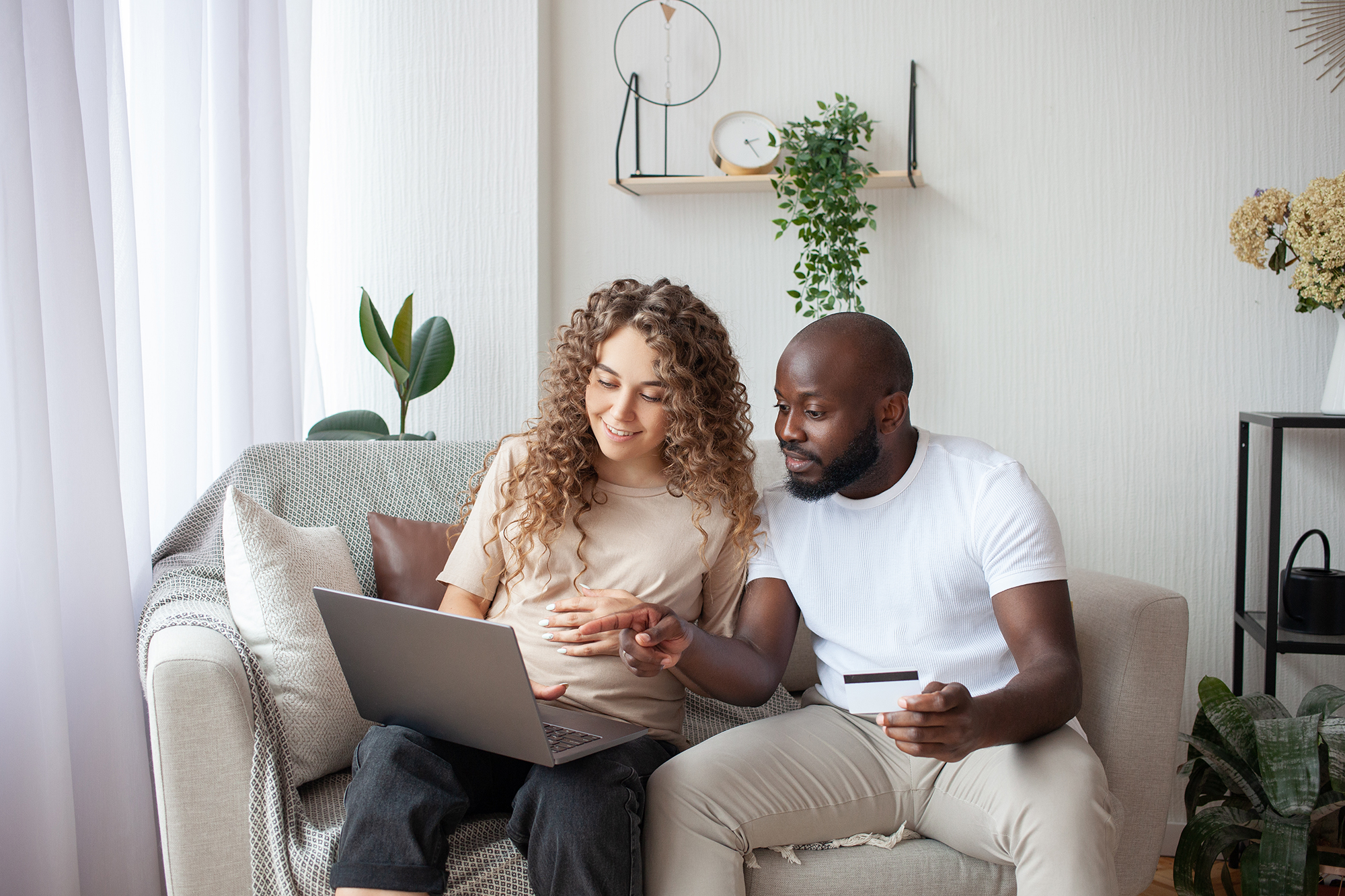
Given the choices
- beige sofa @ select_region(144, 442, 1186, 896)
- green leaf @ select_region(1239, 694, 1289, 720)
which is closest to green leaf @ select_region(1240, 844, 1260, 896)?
green leaf @ select_region(1239, 694, 1289, 720)

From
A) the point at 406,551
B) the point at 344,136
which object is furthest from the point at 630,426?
the point at 344,136

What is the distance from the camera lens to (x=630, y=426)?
1.46 meters

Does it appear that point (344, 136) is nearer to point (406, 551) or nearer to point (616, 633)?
point (406, 551)

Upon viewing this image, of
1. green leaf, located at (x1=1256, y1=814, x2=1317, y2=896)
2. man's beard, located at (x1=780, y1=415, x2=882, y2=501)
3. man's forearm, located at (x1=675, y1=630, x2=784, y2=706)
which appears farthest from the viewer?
green leaf, located at (x1=1256, y1=814, x2=1317, y2=896)

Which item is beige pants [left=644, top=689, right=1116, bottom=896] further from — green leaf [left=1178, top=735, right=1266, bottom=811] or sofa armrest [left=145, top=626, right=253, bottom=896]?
green leaf [left=1178, top=735, right=1266, bottom=811]

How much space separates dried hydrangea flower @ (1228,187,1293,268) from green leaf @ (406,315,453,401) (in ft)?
5.80

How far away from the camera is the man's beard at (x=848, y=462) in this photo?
57.6 inches

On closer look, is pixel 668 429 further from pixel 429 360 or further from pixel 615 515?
pixel 429 360

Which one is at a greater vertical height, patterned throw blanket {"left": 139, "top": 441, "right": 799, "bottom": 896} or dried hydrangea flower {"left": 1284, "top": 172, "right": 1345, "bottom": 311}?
dried hydrangea flower {"left": 1284, "top": 172, "right": 1345, "bottom": 311}

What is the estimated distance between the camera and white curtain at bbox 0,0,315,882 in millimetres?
1433

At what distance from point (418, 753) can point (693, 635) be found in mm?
381

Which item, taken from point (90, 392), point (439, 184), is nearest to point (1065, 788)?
point (90, 392)

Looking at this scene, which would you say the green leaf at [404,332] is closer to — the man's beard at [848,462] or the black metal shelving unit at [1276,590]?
the man's beard at [848,462]

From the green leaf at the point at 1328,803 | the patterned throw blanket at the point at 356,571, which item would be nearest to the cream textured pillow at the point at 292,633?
the patterned throw blanket at the point at 356,571
